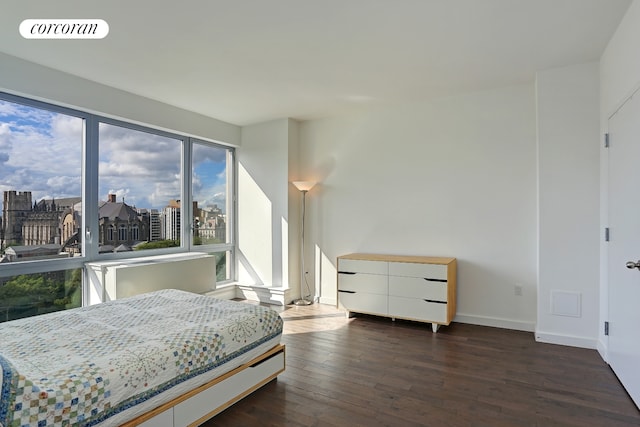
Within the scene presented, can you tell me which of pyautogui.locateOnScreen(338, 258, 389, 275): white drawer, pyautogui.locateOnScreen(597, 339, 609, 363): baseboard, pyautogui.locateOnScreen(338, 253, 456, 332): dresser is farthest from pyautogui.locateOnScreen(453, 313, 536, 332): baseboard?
pyautogui.locateOnScreen(338, 258, 389, 275): white drawer

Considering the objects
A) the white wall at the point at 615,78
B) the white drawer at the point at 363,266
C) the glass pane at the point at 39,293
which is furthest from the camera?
the white drawer at the point at 363,266

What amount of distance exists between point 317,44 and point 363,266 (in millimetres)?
2481

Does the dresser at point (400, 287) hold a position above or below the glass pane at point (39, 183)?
below

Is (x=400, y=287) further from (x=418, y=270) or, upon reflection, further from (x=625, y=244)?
(x=625, y=244)

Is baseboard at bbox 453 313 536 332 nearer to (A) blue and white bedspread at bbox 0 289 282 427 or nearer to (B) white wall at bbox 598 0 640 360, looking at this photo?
(B) white wall at bbox 598 0 640 360

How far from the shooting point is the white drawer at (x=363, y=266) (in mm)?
4059

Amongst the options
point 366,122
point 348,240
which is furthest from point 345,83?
point 348,240

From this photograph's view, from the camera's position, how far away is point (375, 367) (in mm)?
2918

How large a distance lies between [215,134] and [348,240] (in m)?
2.45

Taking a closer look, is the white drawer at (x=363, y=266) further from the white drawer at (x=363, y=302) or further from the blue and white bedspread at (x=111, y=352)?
the blue and white bedspread at (x=111, y=352)

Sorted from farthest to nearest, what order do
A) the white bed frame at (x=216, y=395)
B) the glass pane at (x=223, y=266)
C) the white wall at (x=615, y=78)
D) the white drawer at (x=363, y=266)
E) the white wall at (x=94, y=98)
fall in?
the glass pane at (x=223, y=266), the white drawer at (x=363, y=266), the white wall at (x=94, y=98), the white wall at (x=615, y=78), the white bed frame at (x=216, y=395)

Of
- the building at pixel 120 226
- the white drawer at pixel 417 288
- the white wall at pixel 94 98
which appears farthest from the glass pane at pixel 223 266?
the white drawer at pixel 417 288

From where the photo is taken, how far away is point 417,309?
12.7 ft

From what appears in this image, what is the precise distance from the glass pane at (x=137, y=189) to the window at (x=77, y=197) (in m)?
0.01
